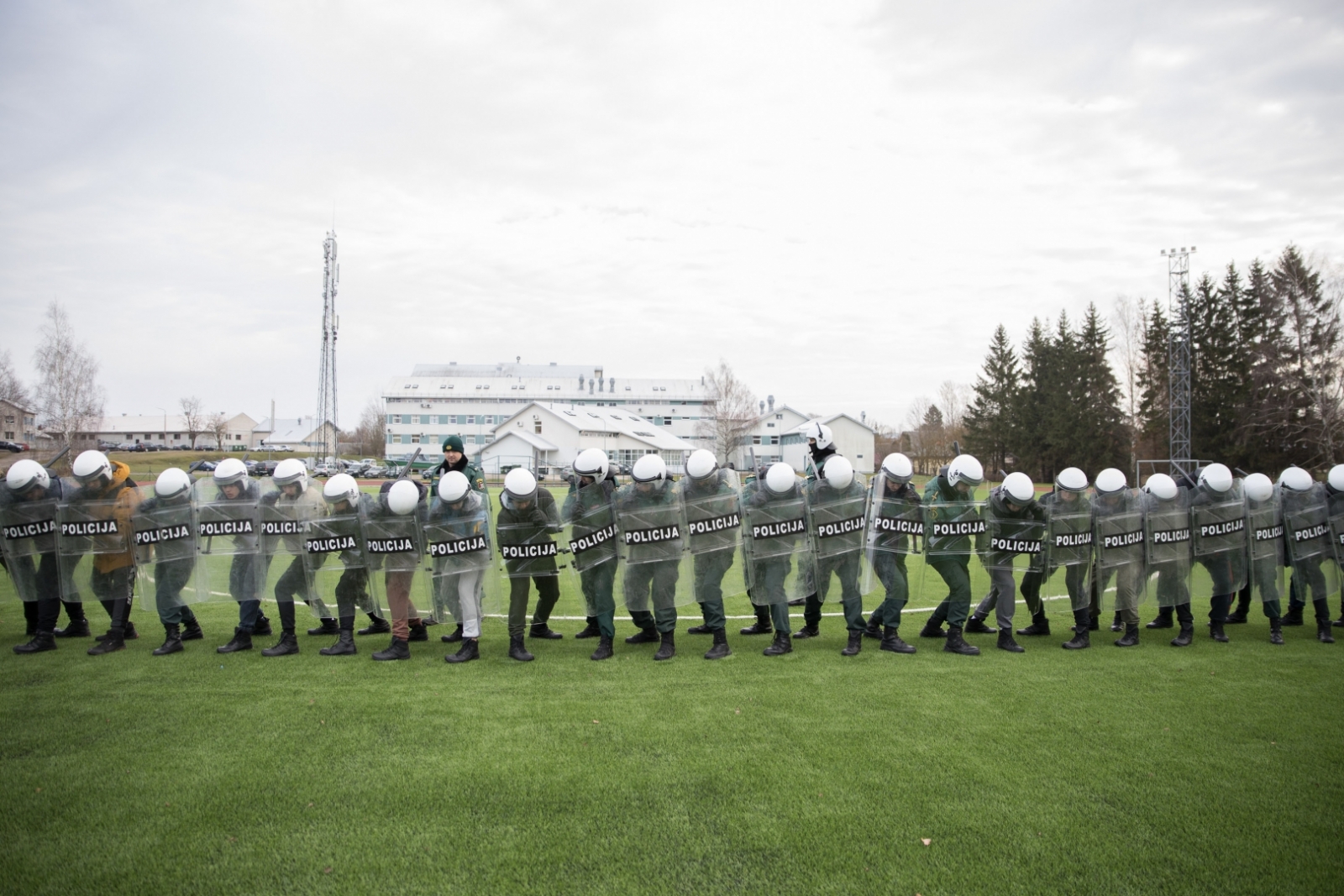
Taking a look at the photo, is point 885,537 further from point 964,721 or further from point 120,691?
point 120,691

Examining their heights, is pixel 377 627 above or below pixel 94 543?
below

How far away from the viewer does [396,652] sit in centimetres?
729

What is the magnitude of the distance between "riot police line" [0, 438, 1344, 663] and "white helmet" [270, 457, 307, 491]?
0.02m

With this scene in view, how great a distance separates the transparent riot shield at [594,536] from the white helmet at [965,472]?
3.33m

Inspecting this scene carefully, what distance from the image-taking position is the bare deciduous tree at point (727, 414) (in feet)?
204

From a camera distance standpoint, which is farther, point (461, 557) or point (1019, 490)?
point (1019, 490)

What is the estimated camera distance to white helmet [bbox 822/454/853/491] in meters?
7.27

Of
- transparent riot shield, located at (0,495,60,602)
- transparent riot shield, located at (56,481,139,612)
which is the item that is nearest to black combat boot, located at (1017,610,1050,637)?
transparent riot shield, located at (56,481,139,612)

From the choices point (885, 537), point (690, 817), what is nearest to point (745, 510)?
point (885, 537)

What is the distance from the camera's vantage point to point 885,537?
7566 mm

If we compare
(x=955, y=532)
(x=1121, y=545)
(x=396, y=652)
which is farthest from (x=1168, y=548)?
(x=396, y=652)

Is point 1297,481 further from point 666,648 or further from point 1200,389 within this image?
point 1200,389

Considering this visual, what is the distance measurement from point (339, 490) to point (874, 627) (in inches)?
217

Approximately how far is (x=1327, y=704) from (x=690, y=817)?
5294mm
